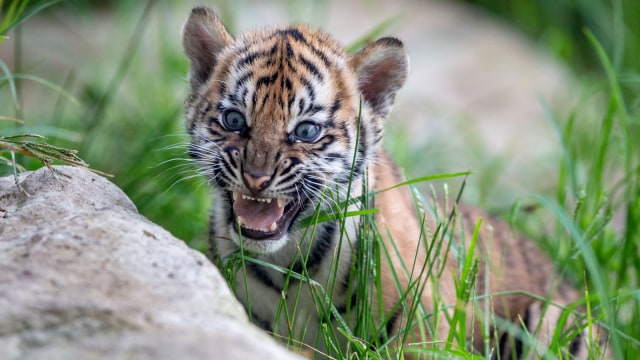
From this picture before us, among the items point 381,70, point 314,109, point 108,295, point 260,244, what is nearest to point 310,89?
point 314,109

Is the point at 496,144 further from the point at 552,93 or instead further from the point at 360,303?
the point at 360,303

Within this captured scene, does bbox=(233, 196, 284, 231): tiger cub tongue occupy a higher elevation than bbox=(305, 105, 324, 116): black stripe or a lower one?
lower

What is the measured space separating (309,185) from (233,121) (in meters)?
0.39

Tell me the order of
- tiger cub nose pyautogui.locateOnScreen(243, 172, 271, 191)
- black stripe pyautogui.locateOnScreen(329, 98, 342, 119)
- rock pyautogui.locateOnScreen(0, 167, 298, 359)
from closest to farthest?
rock pyautogui.locateOnScreen(0, 167, 298, 359), tiger cub nose pyautogui.locateOnScreen(243, 172, 271, 191), black stripe pyautogui.locateOnScreen(329, 98, 342, 119)

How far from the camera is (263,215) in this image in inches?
139

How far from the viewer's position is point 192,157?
3779mm

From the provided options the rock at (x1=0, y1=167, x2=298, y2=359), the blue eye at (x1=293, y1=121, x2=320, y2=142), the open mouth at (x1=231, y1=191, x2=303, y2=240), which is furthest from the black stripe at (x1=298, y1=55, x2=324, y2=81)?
the rock at (x1=0, y1=167, x2=298, y2=359)

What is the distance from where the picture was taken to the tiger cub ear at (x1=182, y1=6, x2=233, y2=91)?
4004 millimetres

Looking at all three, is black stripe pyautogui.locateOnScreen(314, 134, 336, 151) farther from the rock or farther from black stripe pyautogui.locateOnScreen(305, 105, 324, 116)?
the rock

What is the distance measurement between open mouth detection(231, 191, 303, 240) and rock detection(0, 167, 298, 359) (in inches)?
25.0

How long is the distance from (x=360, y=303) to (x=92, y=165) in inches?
81.0

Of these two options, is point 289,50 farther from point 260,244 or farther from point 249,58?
point 260,244

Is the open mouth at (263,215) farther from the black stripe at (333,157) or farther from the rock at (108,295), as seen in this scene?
the rock at (108,295)

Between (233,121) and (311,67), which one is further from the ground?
(311,67)
